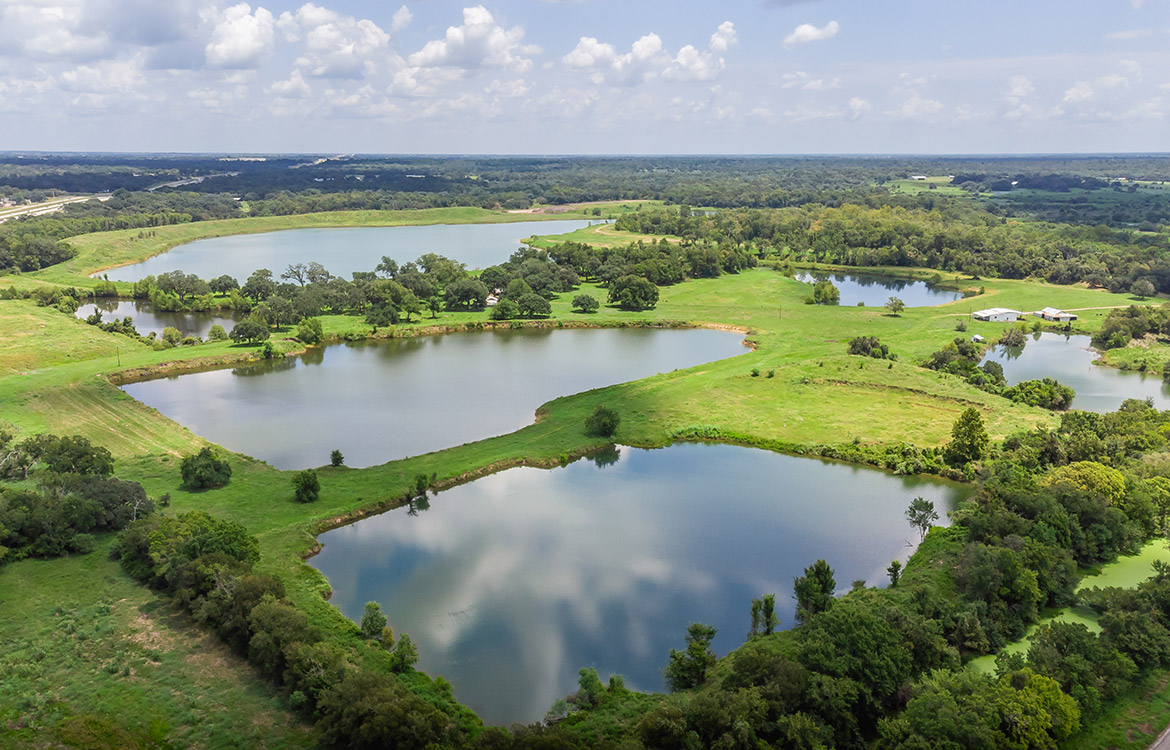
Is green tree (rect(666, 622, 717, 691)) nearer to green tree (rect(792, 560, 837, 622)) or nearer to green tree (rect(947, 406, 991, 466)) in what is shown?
green tree (rect(792, 560, 837, 622))

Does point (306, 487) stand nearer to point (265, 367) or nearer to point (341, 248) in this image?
point (265, 367)

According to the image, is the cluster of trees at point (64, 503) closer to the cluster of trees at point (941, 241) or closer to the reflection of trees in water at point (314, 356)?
the reflection of trees in water at point (314, 356)

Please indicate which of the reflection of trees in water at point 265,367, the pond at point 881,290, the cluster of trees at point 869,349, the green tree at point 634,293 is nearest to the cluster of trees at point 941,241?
the pond at point 881,290

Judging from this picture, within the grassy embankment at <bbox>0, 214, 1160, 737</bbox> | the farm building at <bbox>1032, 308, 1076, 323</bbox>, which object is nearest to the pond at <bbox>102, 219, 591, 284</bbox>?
the grassy embankment at <bbox>0, 214, 1160, 737</bbox>

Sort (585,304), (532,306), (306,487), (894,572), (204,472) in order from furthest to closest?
(585,304), (532,306), (204,472), (306,487), (894,572)

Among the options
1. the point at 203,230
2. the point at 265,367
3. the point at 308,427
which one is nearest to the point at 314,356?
the point at 265,367

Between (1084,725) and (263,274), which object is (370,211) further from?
(1084,725)

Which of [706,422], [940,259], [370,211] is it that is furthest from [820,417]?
[370,211]
